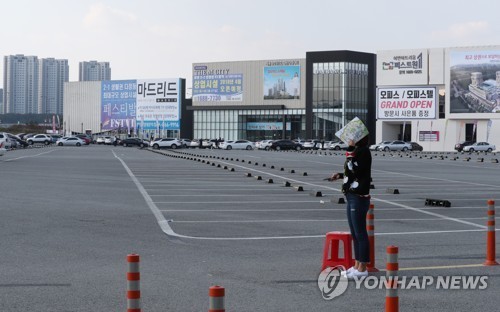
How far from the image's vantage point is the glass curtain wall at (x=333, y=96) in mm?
115125

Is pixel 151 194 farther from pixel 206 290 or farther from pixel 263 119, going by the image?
pixel 263 119

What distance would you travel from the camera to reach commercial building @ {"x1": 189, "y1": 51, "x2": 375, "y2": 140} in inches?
4545

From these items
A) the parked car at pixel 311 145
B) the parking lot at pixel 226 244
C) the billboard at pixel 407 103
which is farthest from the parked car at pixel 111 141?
the parking lot at pixel 226 244

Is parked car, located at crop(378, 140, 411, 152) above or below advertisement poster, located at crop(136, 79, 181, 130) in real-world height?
below

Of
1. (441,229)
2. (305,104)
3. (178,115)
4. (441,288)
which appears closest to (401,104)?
(305,104)

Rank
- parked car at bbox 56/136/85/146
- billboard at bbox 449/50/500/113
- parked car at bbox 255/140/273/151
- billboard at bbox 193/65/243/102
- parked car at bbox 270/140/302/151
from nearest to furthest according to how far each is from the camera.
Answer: billboard at bbox 449/50/500/113 < parked car at bbox 270/140/302/151 < parked car at bbox 255/140/273/151 < parked car at bbox 56/136/85/146 < billboard at bbox 193/65/243/102

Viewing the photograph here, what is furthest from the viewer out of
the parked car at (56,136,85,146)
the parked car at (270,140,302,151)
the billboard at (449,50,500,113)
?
the parked car at (56,136,85,146)

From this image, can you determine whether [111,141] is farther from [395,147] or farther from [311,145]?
[395,147]

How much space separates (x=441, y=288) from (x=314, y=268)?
1.87 m

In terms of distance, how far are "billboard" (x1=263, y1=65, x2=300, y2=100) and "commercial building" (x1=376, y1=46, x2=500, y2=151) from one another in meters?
20.4

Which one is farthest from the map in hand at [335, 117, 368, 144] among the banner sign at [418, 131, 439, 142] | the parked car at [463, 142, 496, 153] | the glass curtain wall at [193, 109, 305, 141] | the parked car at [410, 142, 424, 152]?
the glass curtain wall at [193, 109, 305, 141]

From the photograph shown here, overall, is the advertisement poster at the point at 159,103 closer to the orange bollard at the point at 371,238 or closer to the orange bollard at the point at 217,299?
the orange bollard at the point at 371,238

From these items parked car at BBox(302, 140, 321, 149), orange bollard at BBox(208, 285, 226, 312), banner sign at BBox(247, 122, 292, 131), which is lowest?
orange bollard at BBox(208, 285, 226, 312)

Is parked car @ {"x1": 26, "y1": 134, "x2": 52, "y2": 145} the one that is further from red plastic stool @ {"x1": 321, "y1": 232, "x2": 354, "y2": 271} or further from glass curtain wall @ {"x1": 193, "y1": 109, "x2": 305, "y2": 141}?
red plastic stool @ {"x1": 321, "y1": 232, "x2": 354, "y2": 271}
